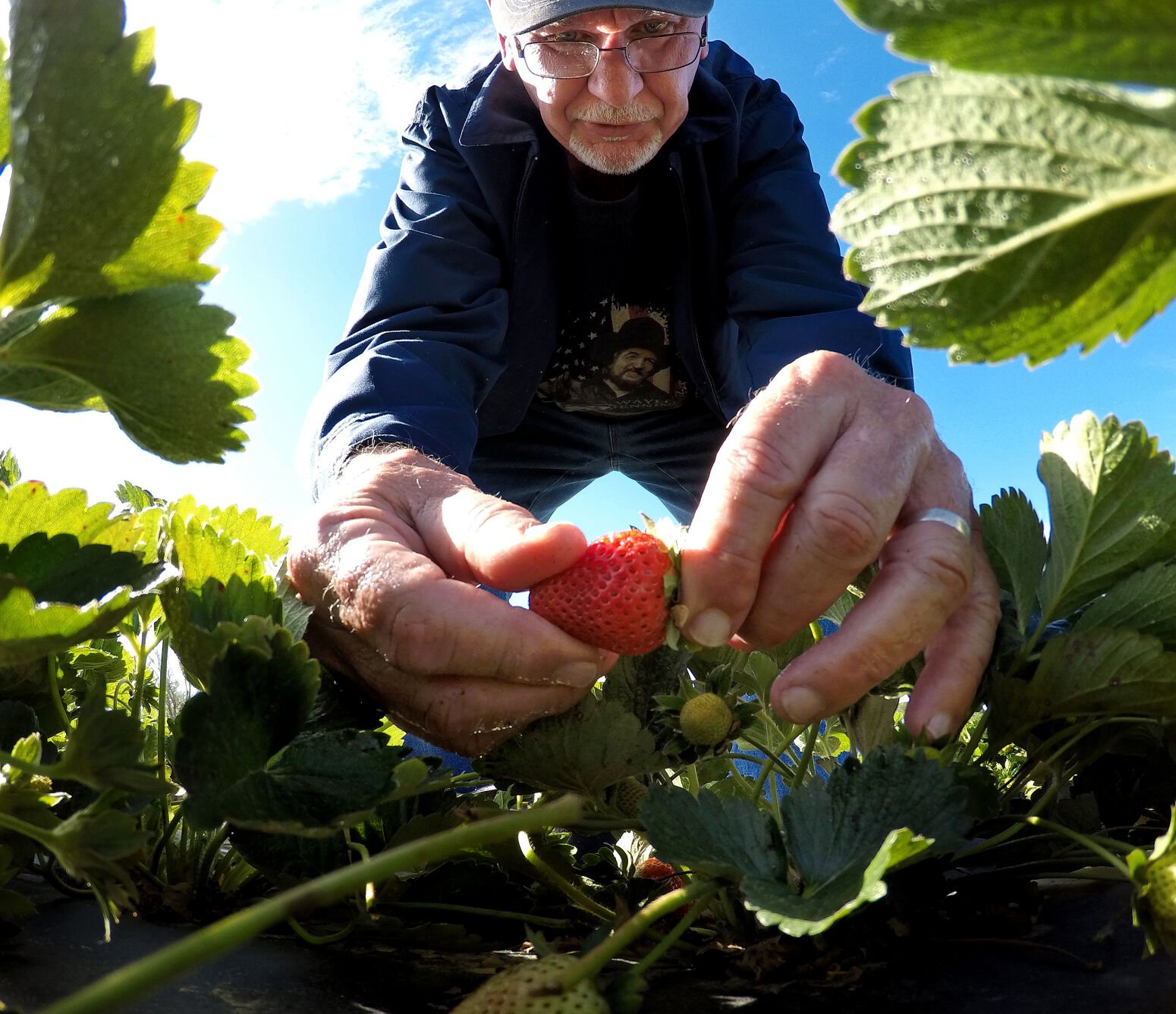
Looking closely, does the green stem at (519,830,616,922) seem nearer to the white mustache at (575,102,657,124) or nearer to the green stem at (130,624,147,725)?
the green stem at (130,624,147,725)

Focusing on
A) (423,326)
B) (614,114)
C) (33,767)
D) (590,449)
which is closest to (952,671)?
(33,767)

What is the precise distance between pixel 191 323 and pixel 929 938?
521 mm

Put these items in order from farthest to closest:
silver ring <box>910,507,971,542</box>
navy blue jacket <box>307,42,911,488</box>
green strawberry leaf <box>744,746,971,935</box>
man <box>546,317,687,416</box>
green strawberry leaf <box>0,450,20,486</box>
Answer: man <box>546,317,687,416</box> → navy blue jacket <box>307,42,911,488</box> → green strawberry leaf <box>0,450,20,486</box> → silver ring <box>910,507,971,542</box> → green strawberry leaf <box>744,746,971,935</box>

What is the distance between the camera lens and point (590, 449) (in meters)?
2.75

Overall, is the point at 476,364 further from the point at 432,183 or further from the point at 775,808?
the point at 775,808

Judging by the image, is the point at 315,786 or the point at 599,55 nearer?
the point at 315,786

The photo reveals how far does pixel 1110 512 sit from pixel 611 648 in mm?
370

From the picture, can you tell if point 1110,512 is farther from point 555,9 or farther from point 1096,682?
point 555,9

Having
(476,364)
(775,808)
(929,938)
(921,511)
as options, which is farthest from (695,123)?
(929,938)

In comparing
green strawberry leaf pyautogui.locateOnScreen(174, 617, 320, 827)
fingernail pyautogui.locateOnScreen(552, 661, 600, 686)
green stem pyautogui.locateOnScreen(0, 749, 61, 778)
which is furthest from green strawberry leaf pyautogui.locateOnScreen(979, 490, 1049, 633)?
green stem pyautogui.locateOnScreen(0, 749, 61, 778)

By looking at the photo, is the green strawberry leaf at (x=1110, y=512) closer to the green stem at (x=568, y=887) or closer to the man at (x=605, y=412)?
the man at (x=605, y=412)

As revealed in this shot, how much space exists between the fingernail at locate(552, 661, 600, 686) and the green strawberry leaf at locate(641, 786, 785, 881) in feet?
Answer: 0.49

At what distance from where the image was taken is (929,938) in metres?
0.58

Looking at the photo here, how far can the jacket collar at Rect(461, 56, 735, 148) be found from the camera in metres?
2.05
